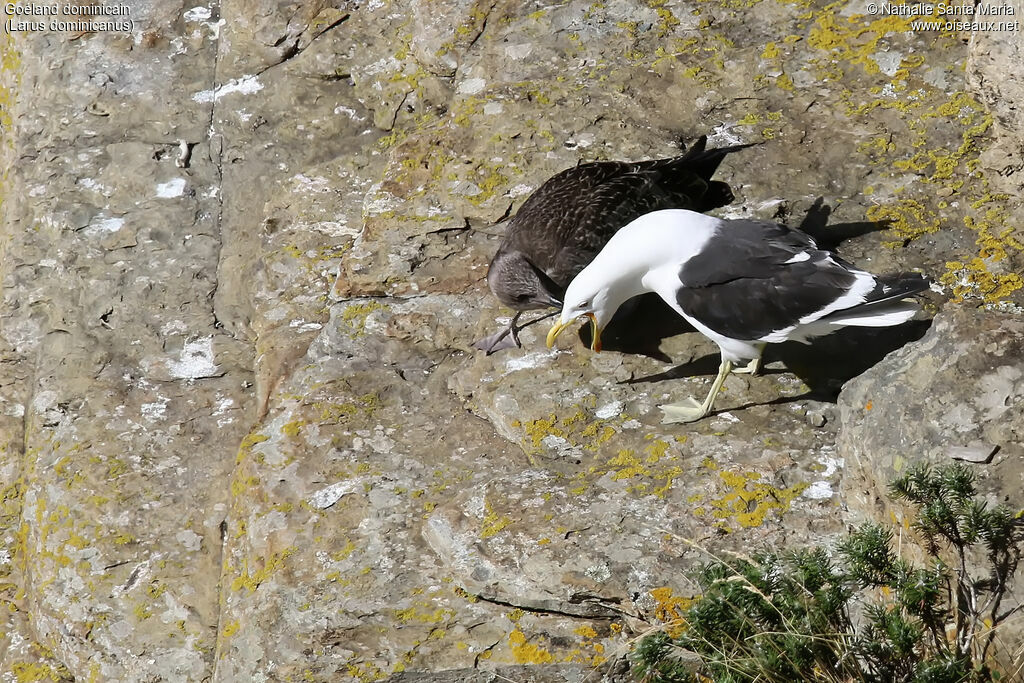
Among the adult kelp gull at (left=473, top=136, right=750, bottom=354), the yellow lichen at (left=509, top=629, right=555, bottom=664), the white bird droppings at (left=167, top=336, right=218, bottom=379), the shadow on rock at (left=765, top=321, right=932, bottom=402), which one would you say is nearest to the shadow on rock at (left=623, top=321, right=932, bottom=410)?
the shadow on rock at (left=765, top=321, right=932, bottom=402)

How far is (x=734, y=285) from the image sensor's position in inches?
144

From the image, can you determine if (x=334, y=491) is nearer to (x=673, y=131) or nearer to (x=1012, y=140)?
(x=673, y=131)

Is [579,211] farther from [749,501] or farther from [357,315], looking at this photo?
[749,501]

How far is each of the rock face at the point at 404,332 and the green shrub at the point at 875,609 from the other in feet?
1.07

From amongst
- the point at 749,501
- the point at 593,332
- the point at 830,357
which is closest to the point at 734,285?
the point at 830,357

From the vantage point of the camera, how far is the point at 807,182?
15.1ft

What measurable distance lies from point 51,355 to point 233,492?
1571mm

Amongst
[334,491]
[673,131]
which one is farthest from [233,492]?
[673,131]

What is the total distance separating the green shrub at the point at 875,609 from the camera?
2.58 m

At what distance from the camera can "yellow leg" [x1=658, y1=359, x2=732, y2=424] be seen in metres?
3.74

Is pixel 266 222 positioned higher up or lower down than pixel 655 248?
lower down

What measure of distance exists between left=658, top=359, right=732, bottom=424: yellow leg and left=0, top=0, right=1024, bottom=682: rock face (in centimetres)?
7

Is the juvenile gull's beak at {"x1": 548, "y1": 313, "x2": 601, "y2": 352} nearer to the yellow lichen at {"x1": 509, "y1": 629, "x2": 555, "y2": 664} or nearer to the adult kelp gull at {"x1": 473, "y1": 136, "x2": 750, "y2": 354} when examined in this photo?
the adult kelp gull at {"x1": 473, "y1": 136, "x2": 750, "y2": 354}

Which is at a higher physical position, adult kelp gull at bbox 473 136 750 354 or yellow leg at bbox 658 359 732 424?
adult kelp gull at bbox 473 136 750 354
